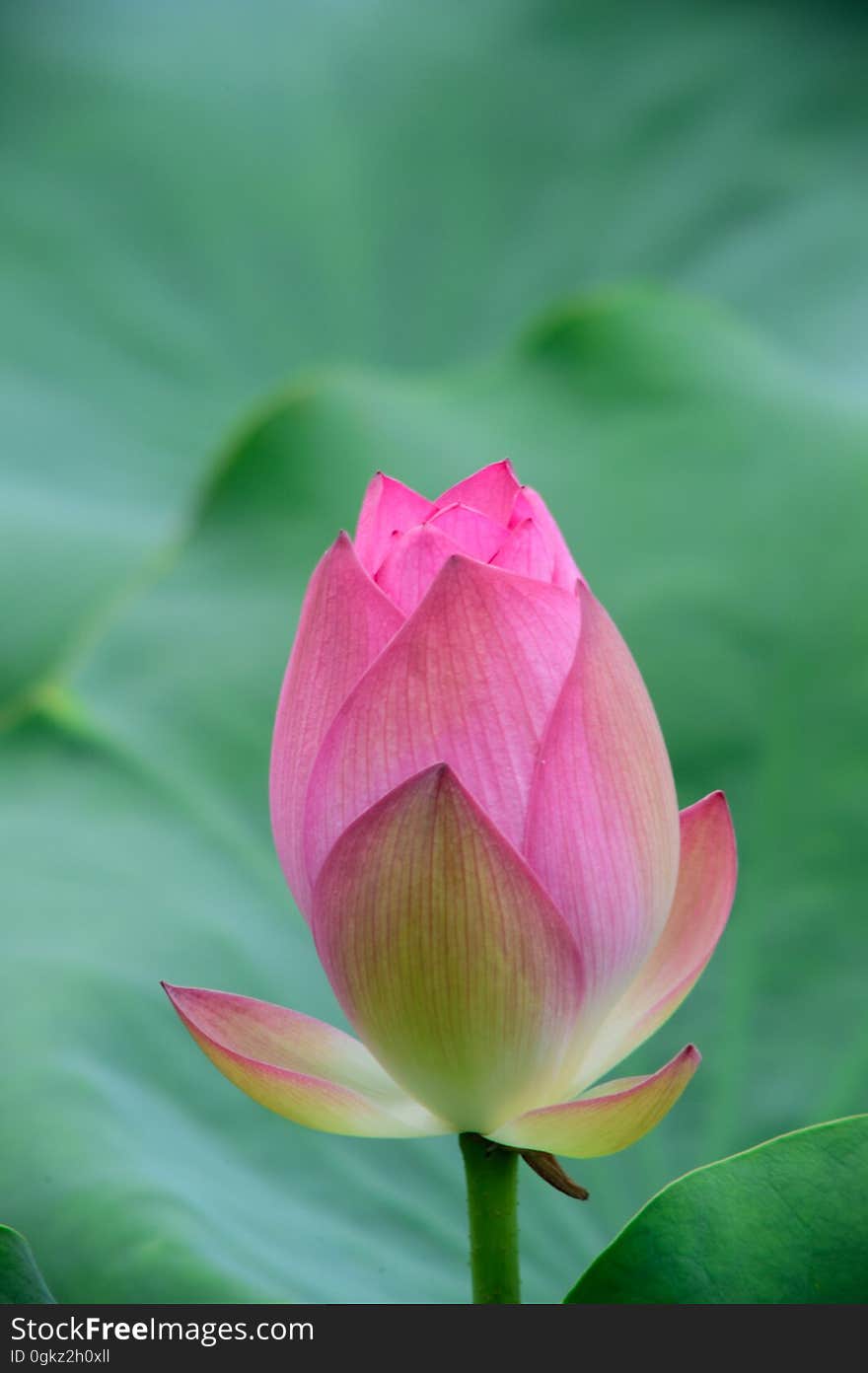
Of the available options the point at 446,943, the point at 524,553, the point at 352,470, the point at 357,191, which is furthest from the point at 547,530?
the point at 357,191

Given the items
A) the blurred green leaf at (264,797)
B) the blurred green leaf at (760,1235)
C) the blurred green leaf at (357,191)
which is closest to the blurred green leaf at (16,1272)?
the blurred green leaf at (264,797)

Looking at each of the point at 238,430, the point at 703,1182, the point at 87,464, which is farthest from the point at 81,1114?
the point at 87,464

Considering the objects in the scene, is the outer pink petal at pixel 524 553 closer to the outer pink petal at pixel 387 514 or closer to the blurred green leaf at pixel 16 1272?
the outer pink petal at pixel 387 514

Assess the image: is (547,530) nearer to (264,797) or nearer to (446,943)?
(446,943)

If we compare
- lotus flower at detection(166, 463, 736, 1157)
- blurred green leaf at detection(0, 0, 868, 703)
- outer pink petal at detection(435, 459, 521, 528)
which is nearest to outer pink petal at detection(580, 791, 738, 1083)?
lotus flower at detection(166, 463, 736, 1157)

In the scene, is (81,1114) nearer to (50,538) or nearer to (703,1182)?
(703,1182)
